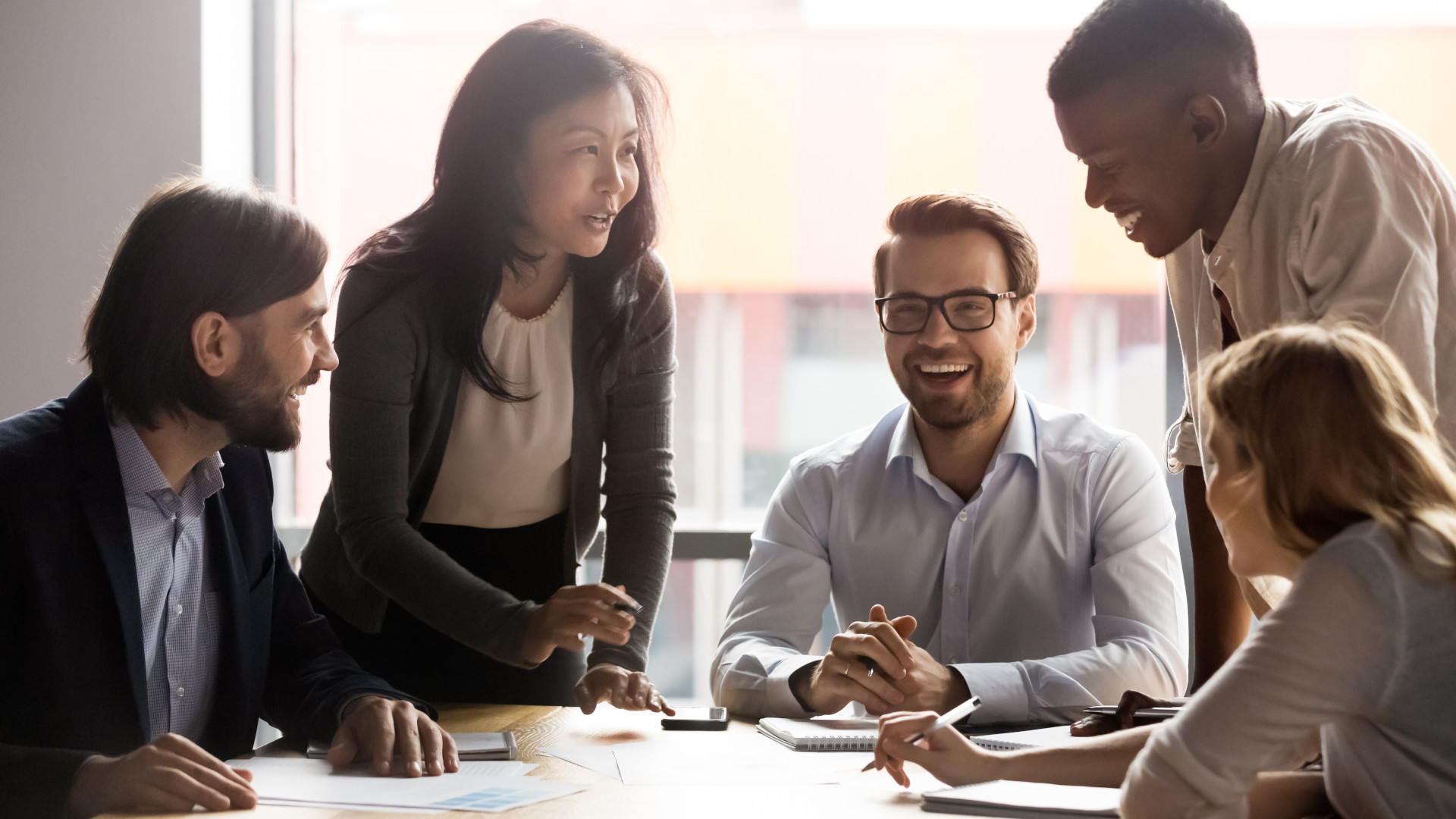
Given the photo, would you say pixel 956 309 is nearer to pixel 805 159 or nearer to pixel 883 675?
pixel 883 675

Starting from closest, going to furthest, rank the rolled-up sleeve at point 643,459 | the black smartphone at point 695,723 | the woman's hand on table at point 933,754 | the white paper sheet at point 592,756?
the woman's hand on table at point 933,754, the white paper sheet at point 592,756, the black smartphone at point 695,723, the rolled-up sleeve at point 643,459

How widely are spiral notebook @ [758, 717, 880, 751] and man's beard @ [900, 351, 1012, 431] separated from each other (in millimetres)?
651

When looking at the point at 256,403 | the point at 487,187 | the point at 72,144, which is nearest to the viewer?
the point at 256,403

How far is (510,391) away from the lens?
1.94m

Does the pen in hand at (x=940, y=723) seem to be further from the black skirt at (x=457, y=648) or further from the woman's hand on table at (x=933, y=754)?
the black skirt at (x=457, y=648)

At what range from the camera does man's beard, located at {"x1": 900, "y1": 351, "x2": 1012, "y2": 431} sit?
84.7 inches

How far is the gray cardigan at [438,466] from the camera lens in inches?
68.1

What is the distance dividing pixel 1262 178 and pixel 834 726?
942mm

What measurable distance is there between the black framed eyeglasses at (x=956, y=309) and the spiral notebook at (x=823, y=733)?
765 millimetres

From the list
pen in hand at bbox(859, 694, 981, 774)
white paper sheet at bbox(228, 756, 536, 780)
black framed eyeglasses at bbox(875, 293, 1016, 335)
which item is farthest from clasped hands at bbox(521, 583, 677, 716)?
black framed eyeglasses at bbox(875, 293, 1016, 335)

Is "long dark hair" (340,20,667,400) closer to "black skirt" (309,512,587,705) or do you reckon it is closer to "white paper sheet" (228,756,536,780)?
"black skirt" (309,512,587,705)

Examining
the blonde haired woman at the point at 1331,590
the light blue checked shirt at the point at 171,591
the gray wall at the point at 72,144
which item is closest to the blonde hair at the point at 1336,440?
the blonde haired woman at the point at 1331,590

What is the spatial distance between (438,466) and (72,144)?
1.89 meters

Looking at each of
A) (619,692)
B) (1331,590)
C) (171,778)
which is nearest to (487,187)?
(619,692)
